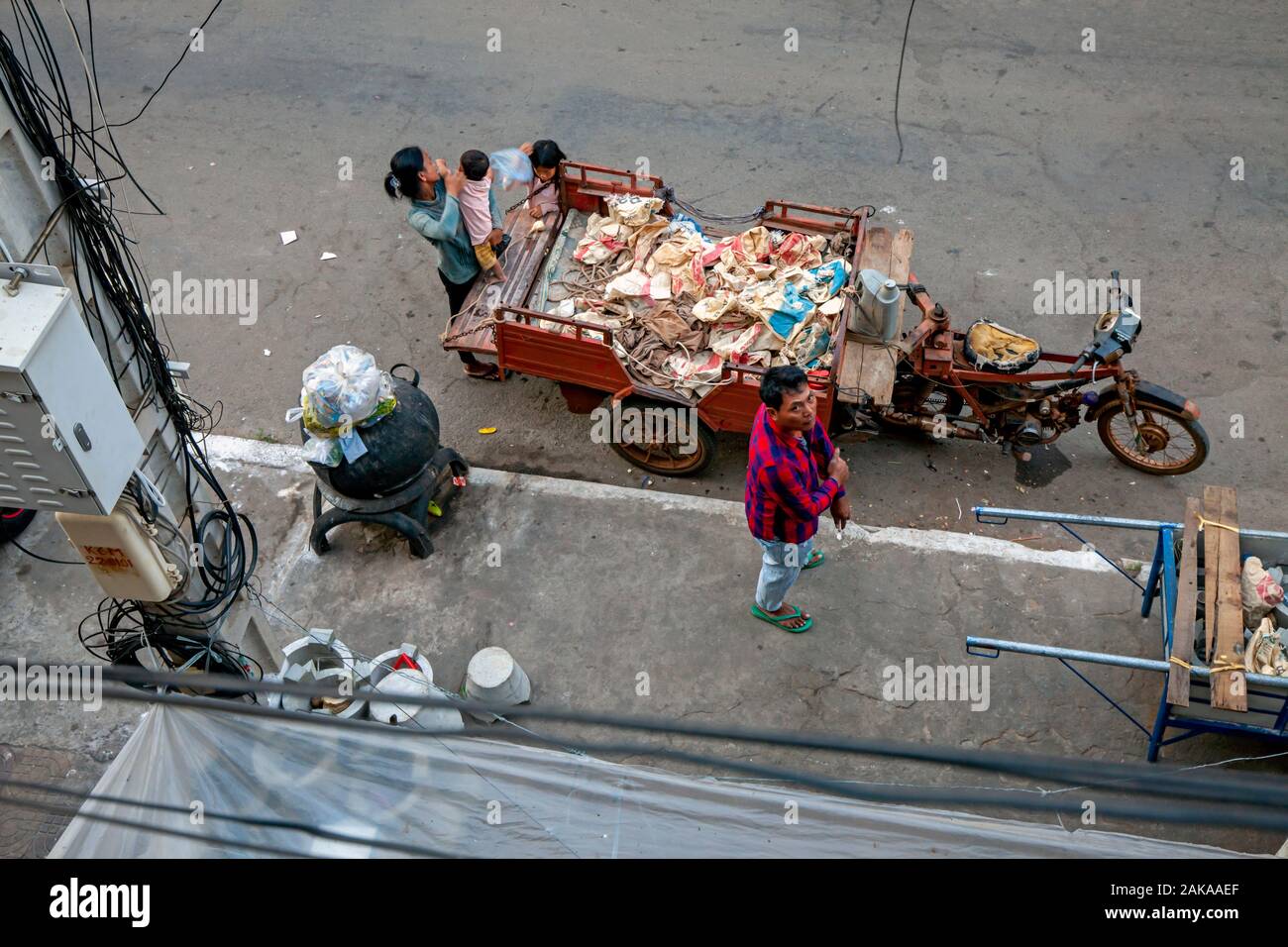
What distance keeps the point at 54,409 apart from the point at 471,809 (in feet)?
6.81

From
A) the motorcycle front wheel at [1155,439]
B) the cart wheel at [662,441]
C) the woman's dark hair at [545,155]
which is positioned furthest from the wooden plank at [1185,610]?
the woman's dark hair at [545,155]

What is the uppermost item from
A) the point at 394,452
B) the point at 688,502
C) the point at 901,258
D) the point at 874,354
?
the point at 901,258

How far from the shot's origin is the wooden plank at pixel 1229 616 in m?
4.88

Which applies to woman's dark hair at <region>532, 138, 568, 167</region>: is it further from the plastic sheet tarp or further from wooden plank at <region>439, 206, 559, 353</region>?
the plastic sheet tarp

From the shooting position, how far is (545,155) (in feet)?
25.4

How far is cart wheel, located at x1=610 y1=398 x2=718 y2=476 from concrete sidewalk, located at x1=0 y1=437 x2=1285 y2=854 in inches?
9.5

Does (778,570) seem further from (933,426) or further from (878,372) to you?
(933,426)

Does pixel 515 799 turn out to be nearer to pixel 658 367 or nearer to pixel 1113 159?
pixel 658 367

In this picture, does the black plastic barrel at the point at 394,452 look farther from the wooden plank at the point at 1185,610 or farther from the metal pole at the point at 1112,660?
the wooden plank at the point at 1185,610

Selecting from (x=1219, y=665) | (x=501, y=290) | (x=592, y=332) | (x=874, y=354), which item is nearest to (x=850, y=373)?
(x=874, y=354)

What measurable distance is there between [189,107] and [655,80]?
15.7 feet

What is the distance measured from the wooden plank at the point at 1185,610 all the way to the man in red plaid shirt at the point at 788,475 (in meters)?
1.72

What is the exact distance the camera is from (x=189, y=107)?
10.7 metres
